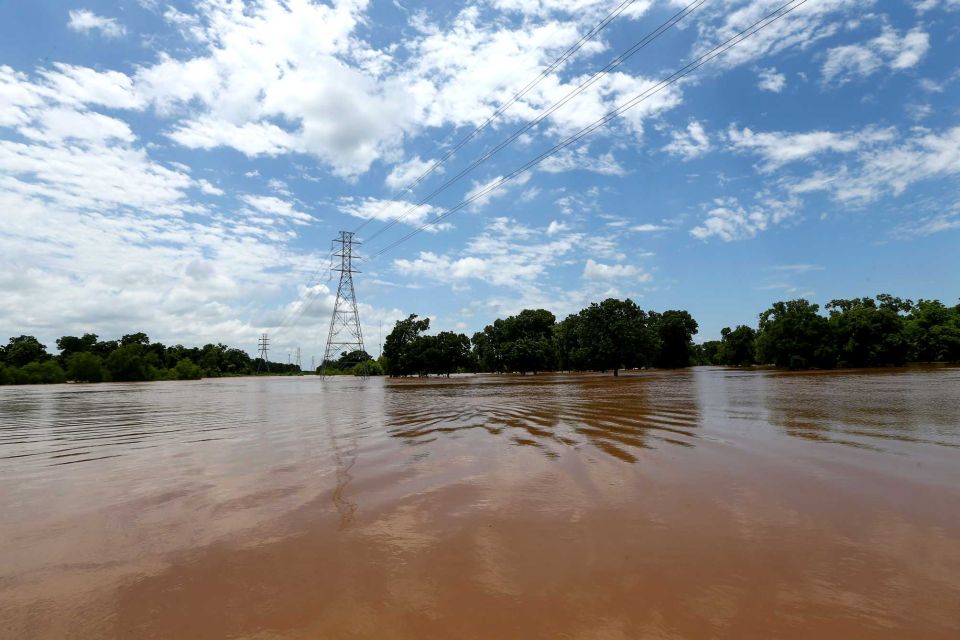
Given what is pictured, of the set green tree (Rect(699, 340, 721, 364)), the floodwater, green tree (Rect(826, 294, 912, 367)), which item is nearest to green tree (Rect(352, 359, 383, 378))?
green tree (Rect(826, 294, 912, 367))

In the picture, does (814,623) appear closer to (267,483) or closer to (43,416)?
(267,483)

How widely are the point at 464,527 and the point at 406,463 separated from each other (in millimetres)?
3167

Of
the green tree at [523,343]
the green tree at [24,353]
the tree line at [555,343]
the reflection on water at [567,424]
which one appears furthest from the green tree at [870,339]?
the green tree at [24,353]

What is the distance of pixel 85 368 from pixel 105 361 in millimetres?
6766

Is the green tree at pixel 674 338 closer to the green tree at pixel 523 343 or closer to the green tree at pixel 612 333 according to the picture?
the green tree at pixel 523 343

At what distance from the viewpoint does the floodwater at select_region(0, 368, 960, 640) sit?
9.34 feet

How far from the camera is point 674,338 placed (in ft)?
326

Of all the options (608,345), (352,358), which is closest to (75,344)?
(352,358)

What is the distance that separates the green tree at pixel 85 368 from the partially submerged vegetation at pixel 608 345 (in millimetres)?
152

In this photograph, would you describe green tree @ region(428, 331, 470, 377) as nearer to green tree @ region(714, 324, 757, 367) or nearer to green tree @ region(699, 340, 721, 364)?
green tree @ region(714, 324, 757, 367)

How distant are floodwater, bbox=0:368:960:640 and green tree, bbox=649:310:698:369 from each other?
95.3m

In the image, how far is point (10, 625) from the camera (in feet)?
9.64

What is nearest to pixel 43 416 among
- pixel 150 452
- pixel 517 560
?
pixel 150 452

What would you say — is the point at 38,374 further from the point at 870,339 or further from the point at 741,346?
the point at 741,346
